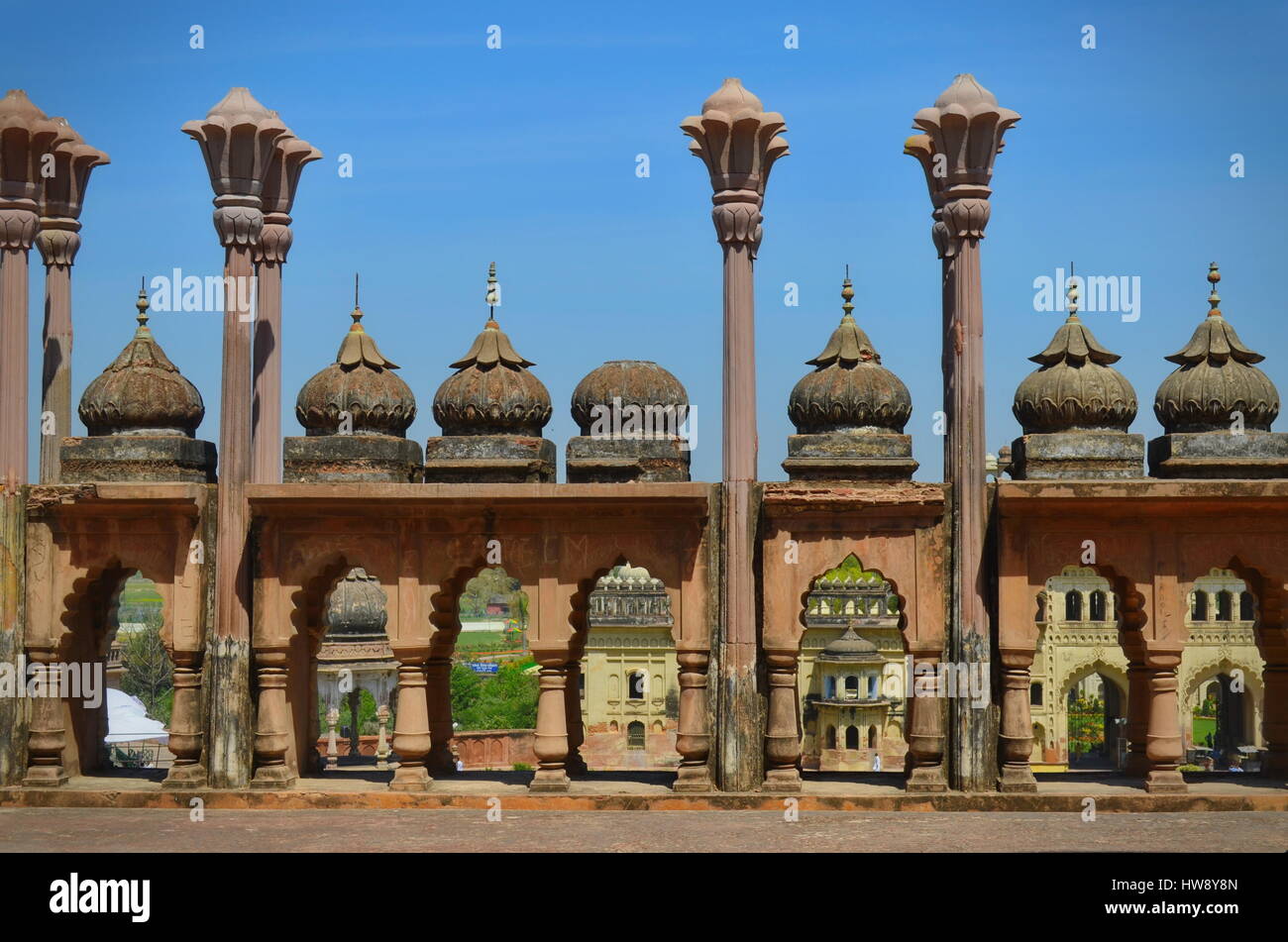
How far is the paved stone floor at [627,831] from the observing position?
13734 mm

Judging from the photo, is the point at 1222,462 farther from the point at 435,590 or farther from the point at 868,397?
the point at 435,590

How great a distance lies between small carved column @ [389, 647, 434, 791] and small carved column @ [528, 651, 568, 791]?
1.07m

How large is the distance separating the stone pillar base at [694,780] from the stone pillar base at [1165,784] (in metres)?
4.06

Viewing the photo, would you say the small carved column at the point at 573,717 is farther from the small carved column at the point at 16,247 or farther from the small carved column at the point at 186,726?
the small carved column at the point at 16,247

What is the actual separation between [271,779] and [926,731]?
619cm

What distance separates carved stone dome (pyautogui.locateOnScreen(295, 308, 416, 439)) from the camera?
55.4 feet

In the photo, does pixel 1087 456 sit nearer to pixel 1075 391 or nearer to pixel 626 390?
pixel 1075 391

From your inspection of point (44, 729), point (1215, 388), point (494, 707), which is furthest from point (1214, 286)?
point (494, 707)

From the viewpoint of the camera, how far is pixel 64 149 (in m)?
17.9

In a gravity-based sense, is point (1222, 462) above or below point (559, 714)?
above

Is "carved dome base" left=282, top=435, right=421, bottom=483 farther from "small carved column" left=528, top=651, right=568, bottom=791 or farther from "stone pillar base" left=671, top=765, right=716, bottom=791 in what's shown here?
"stone pillar base" left=671, top=765, right=716, bottom=791

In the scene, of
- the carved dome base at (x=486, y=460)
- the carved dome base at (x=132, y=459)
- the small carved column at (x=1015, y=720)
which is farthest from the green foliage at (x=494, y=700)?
the small carved column at (x=1015, y=720)

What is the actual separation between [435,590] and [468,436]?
5.07 ft

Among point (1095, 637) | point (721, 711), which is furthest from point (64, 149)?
point (1095, 637)
